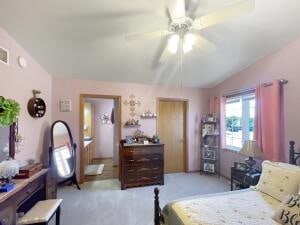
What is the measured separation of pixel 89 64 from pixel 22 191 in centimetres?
233

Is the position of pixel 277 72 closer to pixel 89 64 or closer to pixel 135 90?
pixel 135 90

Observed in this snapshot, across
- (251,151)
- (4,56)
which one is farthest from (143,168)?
(4,56)

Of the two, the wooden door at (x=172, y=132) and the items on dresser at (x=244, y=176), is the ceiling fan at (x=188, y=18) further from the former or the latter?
the wooden door at (x=172, y=132)

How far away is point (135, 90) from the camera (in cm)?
455

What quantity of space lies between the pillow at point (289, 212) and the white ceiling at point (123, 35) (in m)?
2.12

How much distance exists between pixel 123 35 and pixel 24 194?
2344 millimetres

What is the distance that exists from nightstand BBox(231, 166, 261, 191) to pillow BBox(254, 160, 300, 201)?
0.61 metres

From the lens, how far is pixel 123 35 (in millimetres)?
2783

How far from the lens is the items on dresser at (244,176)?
9.76ft

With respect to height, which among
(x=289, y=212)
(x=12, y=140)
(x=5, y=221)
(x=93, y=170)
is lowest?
(x=93, y=170)

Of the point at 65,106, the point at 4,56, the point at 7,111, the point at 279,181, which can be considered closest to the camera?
the point at 7,111

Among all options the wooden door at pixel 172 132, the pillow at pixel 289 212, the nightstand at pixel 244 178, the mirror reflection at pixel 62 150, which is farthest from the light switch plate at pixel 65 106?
the pillow at pixel 289 212

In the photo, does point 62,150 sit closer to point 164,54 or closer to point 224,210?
point 164,54

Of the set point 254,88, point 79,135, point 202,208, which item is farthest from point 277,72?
point 79,135
